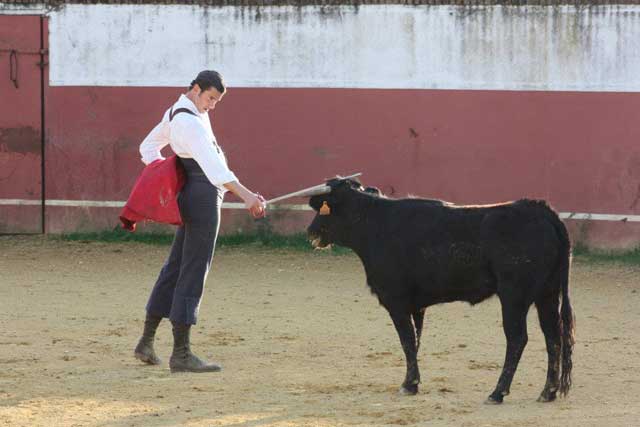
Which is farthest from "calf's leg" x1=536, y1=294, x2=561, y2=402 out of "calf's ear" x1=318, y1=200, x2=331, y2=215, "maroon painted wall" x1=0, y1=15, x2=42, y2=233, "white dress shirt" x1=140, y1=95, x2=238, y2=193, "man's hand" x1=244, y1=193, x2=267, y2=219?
"maroon painted wall" x1=0, y1=15, x2=42, y2=233

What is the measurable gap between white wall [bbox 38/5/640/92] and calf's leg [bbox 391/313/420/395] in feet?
21.7

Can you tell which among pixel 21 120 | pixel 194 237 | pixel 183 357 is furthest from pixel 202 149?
pixel 21 120

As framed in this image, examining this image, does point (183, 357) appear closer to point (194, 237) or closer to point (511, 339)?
point (194, 237)

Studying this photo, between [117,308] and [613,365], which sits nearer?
[613,365]

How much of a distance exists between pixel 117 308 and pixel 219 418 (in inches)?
162

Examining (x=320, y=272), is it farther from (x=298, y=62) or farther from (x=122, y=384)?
(x=122, y=384)

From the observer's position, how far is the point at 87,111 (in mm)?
14984

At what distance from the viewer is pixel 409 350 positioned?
8000 millimetres

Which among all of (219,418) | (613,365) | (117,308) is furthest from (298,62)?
(219,418)

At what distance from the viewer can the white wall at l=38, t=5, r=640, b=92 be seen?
46.2 feet

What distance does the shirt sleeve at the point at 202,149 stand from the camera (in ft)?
26.5

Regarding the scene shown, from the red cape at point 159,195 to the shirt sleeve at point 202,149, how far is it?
7.7 inches

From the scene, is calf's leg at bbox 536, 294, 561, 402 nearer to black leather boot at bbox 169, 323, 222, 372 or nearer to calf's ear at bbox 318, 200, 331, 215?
calf's ear at bbox 318, 200, 331, 215

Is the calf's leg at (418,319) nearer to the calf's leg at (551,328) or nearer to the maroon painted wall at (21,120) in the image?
the calf's leg at (551,328)
